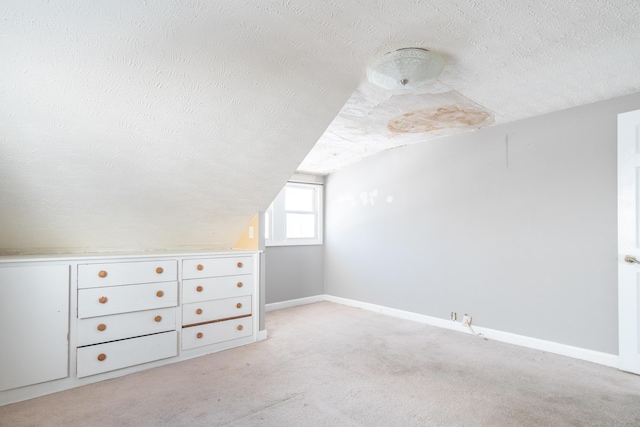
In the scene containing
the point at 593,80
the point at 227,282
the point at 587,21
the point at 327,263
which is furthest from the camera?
the point at 327,263

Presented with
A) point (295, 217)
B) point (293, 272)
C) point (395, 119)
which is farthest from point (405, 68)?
point (293, 272)

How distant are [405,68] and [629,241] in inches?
84.4

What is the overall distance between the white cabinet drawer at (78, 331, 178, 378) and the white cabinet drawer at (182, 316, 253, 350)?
117 millimetres

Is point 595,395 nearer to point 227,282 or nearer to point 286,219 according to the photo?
point 227,282

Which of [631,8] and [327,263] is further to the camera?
[327,263]

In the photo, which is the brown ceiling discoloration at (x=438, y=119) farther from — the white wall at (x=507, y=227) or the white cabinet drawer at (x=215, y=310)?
the white cabinet drawer at (x=215, y=310)

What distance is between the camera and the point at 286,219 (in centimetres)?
504

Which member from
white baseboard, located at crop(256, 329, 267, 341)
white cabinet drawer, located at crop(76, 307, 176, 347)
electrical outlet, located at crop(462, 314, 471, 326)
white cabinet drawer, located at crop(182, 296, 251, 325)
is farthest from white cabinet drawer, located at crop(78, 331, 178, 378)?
electrical outlet, located at crop(462, 314, 471, 326)

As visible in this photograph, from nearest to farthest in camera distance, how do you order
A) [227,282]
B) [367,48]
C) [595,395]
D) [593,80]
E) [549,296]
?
[367,48] → [595,395] → [593,80] → [549,296] → [227,282]

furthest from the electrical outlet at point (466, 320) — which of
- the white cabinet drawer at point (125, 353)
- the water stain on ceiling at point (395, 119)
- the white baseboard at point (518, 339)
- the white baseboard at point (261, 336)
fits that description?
the white cabinet drawer at point (125, 353)

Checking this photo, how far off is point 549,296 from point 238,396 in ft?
8.89

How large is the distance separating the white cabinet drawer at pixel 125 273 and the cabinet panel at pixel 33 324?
4.7 inches

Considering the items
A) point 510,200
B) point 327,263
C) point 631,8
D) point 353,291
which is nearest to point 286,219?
point 327,263

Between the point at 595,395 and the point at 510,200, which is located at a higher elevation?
the point at 510,200
